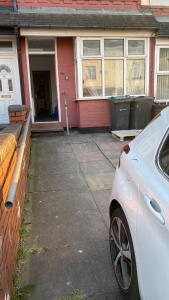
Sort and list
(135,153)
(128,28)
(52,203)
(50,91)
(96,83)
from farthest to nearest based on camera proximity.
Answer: (50,91)
(96,83)
(128,28)
(52,203)
(135,153)

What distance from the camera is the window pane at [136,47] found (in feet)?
30.3

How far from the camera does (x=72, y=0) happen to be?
9.01 metres

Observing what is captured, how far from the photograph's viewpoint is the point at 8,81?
9.32m

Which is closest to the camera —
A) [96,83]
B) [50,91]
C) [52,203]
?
[52,203]

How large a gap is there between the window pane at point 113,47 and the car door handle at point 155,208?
26.4ft

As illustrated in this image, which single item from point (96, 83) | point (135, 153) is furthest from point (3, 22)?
point (135, 153)

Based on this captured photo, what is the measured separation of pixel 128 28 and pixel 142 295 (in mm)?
8360

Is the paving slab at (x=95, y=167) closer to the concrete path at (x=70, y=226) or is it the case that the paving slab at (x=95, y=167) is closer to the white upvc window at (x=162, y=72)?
the concrete path at (x=70, y=226)

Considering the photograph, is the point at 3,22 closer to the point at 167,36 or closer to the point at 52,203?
the point at 167,36

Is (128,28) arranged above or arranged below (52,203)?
above

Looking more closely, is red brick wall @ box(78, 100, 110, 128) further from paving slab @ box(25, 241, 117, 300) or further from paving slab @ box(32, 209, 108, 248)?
paving slab @ box(25, 241, 117, 300)

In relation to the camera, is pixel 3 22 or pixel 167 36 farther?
pixel 167 36

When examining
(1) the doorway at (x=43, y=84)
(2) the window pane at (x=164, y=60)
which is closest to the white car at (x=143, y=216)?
(2) the window pane at (x=164, y=60)

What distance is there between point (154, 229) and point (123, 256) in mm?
817
